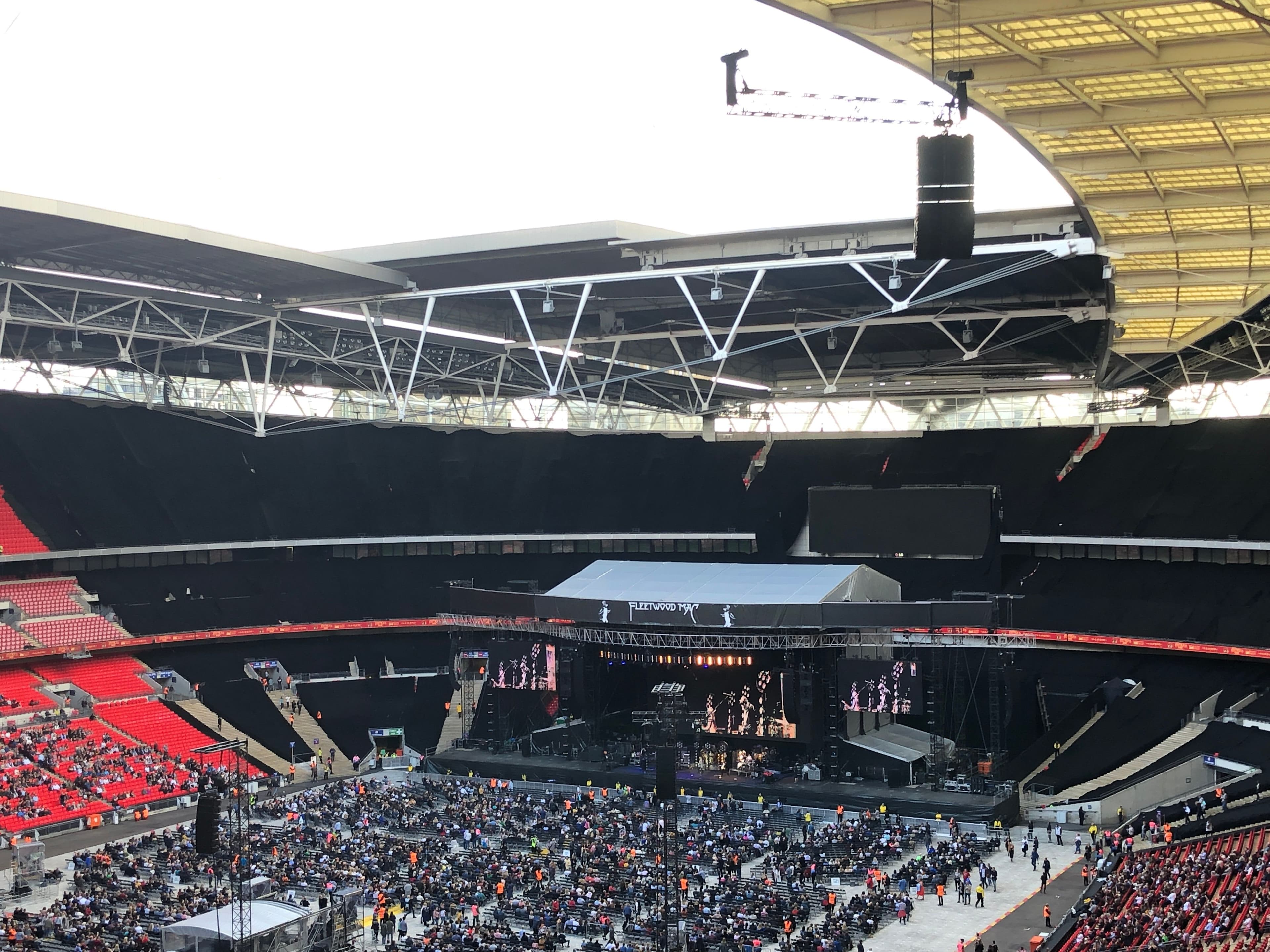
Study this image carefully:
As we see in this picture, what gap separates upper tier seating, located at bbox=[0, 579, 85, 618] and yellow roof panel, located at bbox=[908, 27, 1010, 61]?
3967 centimetres

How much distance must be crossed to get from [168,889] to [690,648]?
58.9ft

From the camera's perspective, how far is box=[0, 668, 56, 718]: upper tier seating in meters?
40.3

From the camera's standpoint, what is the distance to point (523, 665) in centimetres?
4369

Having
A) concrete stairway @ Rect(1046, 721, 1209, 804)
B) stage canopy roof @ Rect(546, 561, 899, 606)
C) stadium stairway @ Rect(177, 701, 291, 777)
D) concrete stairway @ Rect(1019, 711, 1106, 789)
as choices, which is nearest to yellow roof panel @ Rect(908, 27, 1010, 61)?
stage canopy roof @ Rect(546, 561, 899, 606)

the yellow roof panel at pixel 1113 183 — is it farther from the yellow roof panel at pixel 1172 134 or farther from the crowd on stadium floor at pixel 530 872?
the crowd on stadium floor at pixel 530 872

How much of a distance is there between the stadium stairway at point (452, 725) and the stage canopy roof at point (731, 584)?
22.5ft

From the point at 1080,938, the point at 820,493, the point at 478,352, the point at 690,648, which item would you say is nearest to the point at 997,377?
the point at 820,493

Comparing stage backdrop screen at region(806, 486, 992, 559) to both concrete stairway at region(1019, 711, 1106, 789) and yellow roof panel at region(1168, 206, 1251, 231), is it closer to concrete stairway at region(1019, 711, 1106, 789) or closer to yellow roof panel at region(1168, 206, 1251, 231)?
concrete stairway at region(1019, 711, 1106, 789)

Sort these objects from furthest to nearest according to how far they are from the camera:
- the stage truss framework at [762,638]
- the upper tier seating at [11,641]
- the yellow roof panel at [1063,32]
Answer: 1. the upper tier seating at [11,641]
2. the stage truss framework at [762,638]
3. the yellow roof panel at [1063,32]

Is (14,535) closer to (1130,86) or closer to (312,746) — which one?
(312,746)

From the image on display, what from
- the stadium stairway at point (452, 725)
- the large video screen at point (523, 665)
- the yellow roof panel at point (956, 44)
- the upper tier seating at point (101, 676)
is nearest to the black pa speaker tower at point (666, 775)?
the large video screen at point (523, 665)

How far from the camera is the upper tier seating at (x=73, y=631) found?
4400 cm

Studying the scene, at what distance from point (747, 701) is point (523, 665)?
772 centimetres

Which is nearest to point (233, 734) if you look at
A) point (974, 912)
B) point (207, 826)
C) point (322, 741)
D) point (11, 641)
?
point (322, 741)
